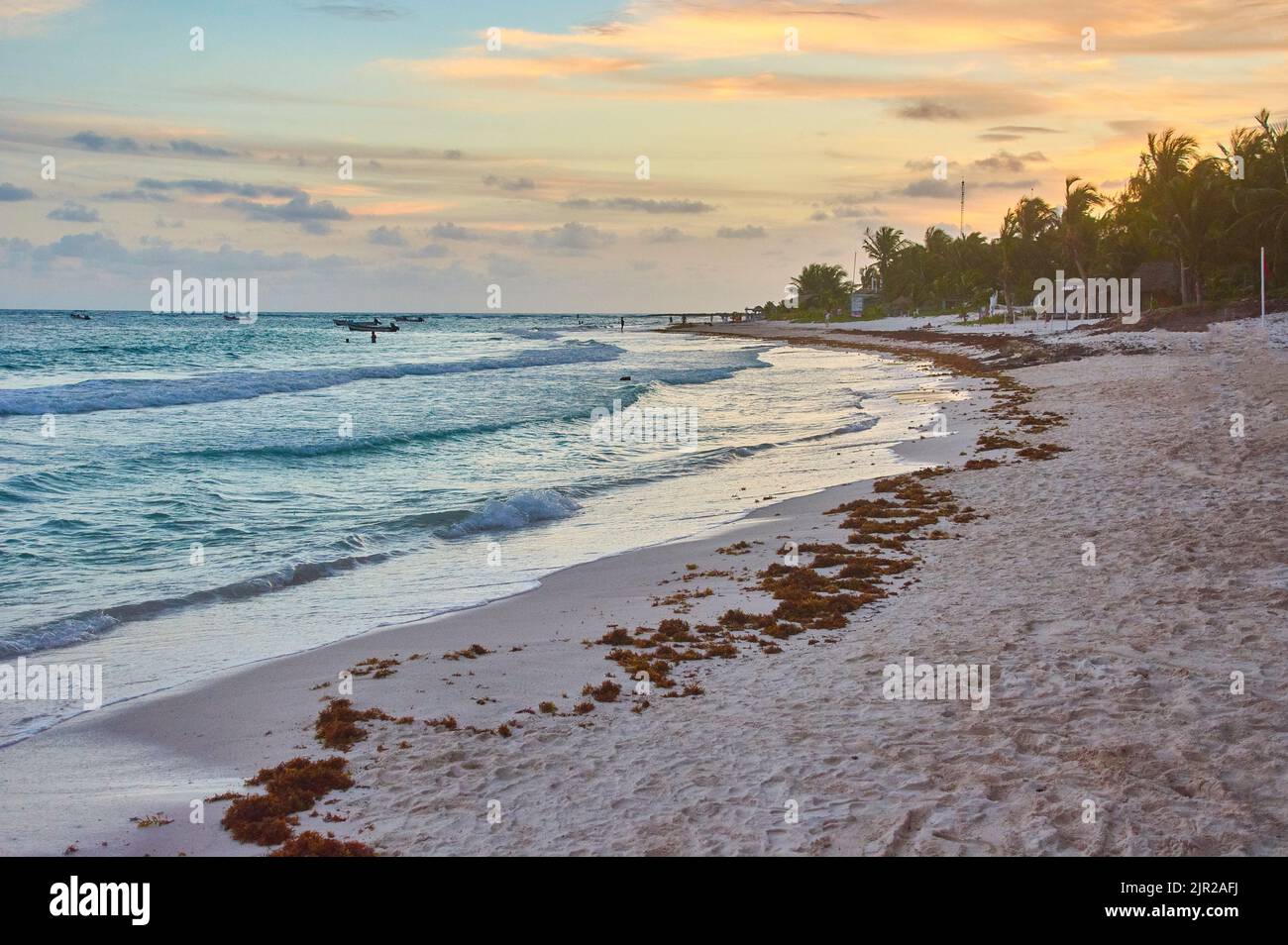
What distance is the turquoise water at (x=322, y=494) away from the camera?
10.3 metres

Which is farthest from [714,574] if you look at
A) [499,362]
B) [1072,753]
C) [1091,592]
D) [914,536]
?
[499,362]

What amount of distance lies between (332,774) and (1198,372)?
28775 millimetres

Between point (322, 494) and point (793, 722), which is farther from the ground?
point (322, 494)

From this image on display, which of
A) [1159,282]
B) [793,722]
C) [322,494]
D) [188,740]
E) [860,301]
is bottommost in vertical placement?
[188,740]

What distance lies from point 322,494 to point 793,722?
13.6 meters

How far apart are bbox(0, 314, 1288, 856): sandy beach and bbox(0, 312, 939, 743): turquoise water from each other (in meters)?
1.50

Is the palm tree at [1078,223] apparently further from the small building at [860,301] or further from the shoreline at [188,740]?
the shoreline at [188,740]

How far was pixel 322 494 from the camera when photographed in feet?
59.3

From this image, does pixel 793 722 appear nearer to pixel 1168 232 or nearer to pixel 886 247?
pixel 1168 232

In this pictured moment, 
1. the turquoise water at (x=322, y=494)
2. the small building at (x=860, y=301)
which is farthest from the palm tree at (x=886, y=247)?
the turquoise water at (x=322, y=494)

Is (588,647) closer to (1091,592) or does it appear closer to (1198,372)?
(1091,592)

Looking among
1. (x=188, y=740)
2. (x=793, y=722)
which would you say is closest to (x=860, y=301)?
(x=793, y=722)

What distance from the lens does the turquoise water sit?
10.3m

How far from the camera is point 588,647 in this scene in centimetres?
875
